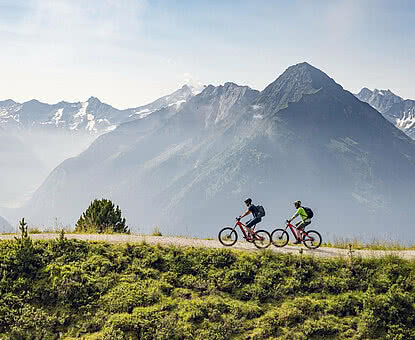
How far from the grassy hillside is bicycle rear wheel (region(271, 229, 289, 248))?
8.80ft

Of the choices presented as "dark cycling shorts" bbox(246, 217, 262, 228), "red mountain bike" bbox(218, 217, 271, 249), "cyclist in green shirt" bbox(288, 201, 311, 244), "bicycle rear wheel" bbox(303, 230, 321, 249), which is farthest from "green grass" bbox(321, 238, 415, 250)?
"dark cycling shorts" bbox(246, 217, 262, 228)

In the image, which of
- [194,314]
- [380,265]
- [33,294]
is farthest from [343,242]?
[33,294]

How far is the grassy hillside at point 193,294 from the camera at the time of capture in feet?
46.8

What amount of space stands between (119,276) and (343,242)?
13.1m

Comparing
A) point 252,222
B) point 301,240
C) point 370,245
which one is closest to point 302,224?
point 301,240

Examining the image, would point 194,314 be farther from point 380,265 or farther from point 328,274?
point 380,265

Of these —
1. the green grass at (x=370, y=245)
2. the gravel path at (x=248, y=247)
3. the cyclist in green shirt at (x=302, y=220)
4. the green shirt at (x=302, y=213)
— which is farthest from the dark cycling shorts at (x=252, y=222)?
the green grass at (x=370, y=245)

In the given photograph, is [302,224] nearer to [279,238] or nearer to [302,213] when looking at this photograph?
[302,213]

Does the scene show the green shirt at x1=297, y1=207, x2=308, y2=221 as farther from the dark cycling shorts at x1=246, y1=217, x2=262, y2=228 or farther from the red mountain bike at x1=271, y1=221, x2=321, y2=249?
the dark cycling shorts at x1=246, y1=217, x2=262, y2=228

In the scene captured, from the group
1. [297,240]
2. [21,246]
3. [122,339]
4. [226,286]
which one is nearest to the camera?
[122,339]

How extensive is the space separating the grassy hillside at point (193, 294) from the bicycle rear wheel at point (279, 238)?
8.80 ft

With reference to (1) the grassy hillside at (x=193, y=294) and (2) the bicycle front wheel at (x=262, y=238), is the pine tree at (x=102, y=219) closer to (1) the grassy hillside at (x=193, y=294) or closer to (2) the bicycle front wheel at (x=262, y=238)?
(1) the grassy hillside at (x=193, y=294)

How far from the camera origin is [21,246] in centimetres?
1767

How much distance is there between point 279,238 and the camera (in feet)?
70.2
